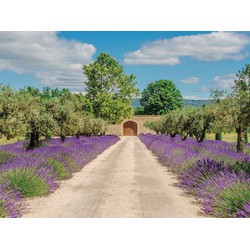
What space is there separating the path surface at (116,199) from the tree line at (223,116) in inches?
114

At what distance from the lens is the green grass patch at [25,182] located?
8578 millimetres

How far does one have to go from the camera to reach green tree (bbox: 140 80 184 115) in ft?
265

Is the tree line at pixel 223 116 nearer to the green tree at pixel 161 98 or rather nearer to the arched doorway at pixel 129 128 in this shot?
the arched doorway at pixel 129 128

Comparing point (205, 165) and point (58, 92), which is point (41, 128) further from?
point (58, 92)

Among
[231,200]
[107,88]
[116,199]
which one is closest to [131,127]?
[107,88]

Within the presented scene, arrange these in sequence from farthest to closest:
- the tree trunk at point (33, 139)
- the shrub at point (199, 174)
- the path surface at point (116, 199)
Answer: the tree trunk at point (33, 139), the shrub at point (199, 174), the path surface at point (116, 199)

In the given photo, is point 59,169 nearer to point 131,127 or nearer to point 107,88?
point 107,88

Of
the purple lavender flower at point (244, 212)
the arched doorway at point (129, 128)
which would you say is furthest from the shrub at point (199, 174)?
the arched doorway at point (129, 128)

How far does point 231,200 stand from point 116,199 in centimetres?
290

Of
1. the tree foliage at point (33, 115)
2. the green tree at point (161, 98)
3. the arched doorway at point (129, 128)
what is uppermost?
the green tree at point (161, 98)

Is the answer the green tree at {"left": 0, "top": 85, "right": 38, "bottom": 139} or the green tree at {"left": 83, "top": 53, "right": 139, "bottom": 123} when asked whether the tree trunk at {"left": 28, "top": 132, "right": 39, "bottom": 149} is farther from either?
the green tree at {"left": 83, "top": 53, "right": 139, "bottom": 123}

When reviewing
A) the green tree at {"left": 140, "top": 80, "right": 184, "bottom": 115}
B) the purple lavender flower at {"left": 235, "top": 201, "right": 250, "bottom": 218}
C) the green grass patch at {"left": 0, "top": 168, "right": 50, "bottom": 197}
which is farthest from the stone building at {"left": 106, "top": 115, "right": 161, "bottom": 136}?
the purple lavender flower at {"left": 235, "top": 201, "right": 250, "bottom": 218}

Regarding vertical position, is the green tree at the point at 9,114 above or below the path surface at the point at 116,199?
above

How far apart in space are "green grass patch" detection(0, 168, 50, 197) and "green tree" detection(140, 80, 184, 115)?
71476 mm
